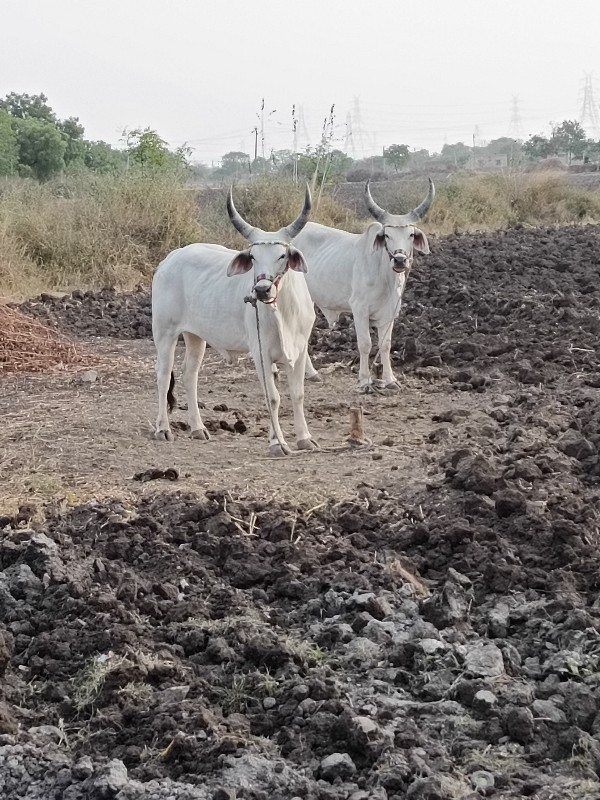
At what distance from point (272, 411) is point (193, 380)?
0.93 m

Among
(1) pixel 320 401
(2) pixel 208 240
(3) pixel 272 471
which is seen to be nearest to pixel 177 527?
(3) pixel 272 471

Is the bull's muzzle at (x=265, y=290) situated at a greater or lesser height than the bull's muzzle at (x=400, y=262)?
lesser

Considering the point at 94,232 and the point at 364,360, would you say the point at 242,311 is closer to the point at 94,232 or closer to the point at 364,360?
the point at 364,360

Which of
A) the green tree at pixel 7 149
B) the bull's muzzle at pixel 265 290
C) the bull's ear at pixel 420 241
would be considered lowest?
the bull's muzzle at pixel 265 290

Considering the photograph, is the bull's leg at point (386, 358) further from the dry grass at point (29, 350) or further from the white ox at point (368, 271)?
the dry grass at point (29, 350)

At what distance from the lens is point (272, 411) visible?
6238 millimetres

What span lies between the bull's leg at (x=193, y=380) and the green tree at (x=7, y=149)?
2102 cm

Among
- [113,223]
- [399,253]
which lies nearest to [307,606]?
[399,253]

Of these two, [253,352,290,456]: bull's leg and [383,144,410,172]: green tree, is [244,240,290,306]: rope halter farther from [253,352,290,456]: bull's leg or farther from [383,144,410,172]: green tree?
[383,144,410,172]: green tree

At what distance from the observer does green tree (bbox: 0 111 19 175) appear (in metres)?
26.3

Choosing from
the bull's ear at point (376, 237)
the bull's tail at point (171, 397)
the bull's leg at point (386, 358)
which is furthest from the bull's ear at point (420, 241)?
the bull's tail at point (171, 397)

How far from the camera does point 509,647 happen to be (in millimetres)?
3465

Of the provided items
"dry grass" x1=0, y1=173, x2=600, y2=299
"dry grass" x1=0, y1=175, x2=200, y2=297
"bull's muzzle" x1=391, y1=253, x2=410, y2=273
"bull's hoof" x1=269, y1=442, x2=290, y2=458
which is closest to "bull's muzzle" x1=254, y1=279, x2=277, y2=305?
"bull's hoof" x1=269, y1=442, x2=290, y2=458

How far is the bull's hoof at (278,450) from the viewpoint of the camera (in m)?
6.13
